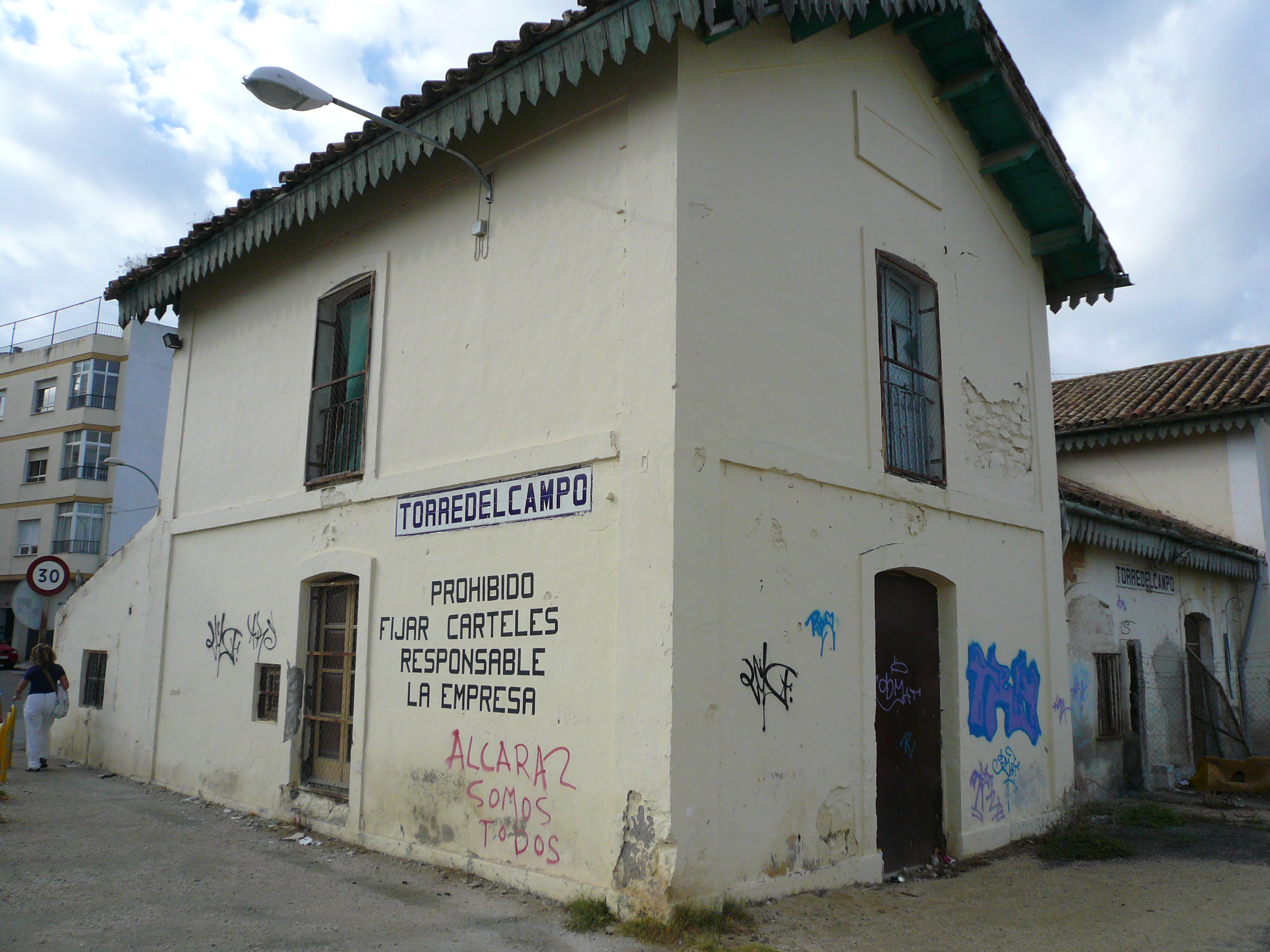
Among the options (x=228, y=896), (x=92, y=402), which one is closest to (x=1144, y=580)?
(x=228, y=896)

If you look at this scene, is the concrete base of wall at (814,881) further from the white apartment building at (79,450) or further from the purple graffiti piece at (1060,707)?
the white apartment building at (79,450)

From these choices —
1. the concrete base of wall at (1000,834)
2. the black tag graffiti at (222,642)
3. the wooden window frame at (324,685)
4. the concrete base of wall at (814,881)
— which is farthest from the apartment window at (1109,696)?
the black tag graffiti at (222,642)

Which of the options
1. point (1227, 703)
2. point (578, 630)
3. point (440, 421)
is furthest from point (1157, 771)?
point (440, 421)

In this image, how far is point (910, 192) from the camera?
758cm

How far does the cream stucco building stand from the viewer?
5395 mm

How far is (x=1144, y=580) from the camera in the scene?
10.8 metres

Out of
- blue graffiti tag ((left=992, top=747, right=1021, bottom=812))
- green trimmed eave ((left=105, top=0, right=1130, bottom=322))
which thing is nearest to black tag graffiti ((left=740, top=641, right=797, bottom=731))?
blue graffiti tag ((left=992, top=747, right=1021, bottom=812))

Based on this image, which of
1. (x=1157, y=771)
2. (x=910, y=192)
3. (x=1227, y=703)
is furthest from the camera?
(x=1227, y=703)

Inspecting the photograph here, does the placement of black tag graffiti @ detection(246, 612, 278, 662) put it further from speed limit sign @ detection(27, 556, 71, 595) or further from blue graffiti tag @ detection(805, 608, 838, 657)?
blue graffiti tag @ detection(805, 608, 838, 657)

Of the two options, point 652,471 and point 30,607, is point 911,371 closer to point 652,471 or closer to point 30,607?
point 652,471

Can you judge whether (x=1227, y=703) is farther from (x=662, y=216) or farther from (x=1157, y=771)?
(x=662, y=216)

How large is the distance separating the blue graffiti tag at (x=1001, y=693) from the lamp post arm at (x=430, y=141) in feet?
16.4

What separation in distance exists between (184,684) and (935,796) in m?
6.82

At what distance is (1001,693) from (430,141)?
6033 millimetres
